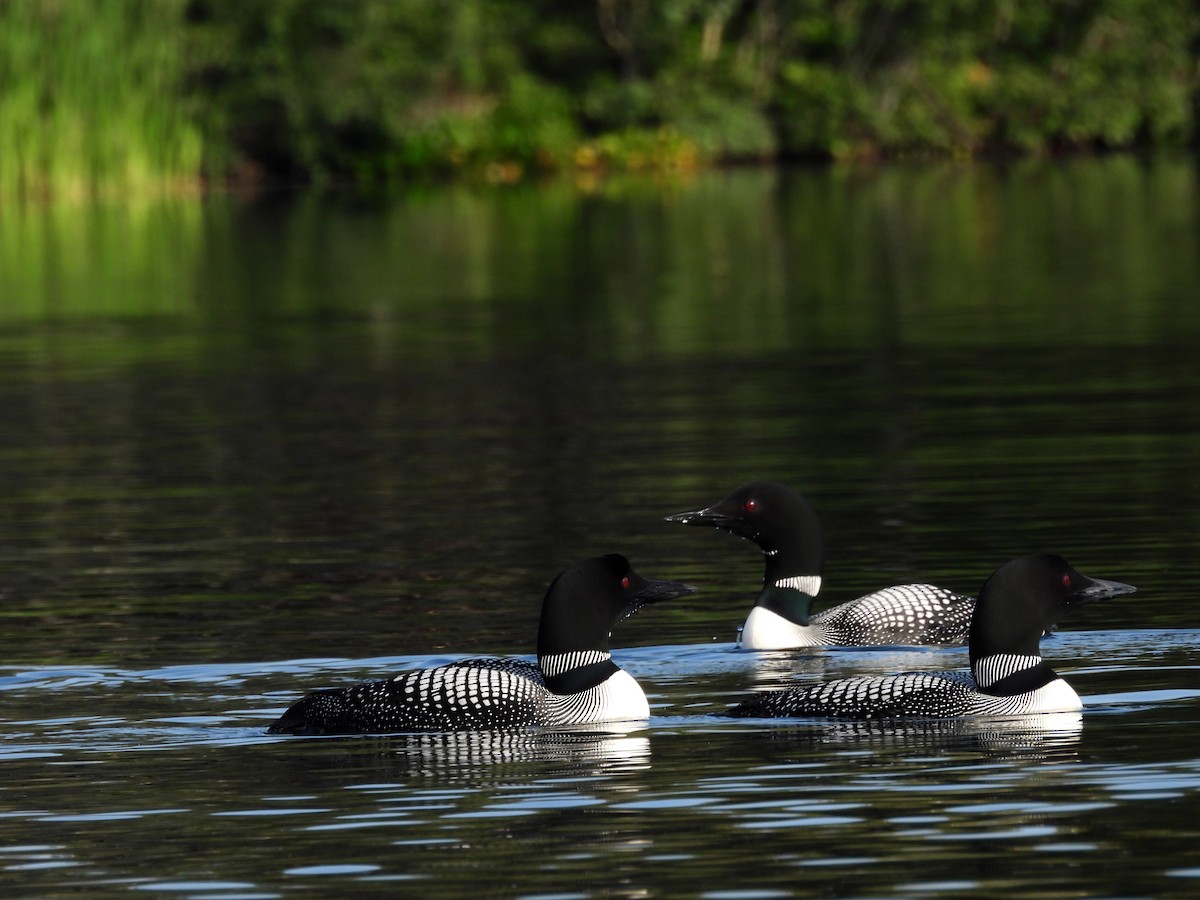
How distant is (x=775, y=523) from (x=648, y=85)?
51727mm

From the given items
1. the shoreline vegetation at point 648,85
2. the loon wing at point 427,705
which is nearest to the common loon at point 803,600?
the loon wing at point 427,705

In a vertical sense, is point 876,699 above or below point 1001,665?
below

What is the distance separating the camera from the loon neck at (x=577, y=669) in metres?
9.04

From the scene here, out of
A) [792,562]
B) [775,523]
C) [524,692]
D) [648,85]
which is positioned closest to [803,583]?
[792,562]

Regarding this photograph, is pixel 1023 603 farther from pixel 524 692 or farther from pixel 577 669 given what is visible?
pixel 524 692

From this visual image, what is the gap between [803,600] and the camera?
11.0 metres

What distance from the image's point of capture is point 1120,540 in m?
12.5

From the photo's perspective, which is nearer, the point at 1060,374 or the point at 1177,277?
the point at 1060,374

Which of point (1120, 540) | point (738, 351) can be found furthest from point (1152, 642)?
point (738, 351)

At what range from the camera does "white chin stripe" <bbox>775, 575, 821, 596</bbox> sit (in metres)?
11.0

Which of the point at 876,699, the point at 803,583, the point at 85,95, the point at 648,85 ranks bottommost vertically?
the point at 876,699

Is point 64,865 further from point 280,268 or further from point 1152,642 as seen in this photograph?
point 280,268

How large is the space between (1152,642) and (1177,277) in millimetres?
19638

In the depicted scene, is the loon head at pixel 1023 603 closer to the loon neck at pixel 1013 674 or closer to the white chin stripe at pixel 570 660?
the loon neck at pixel 1013 674
